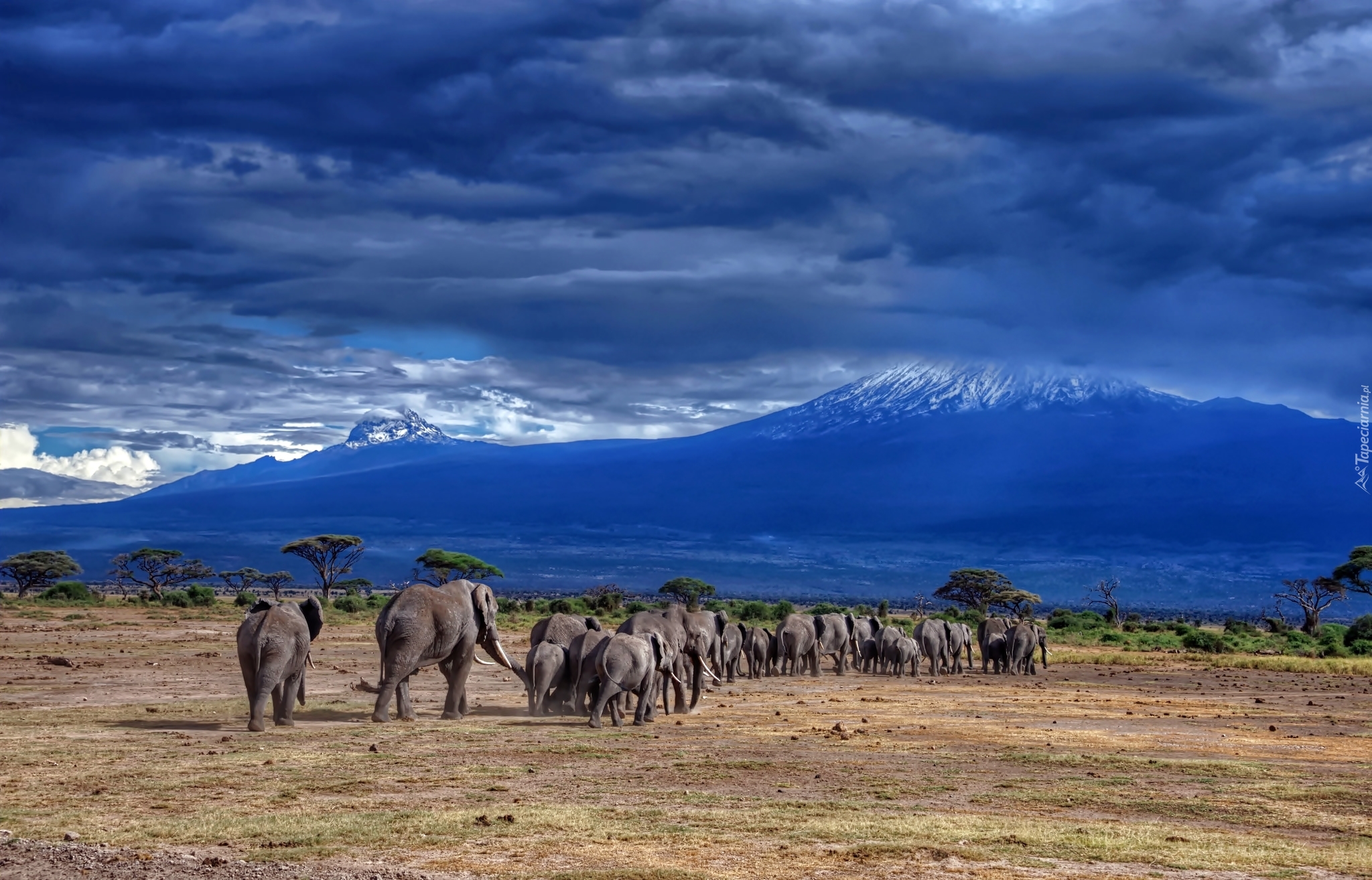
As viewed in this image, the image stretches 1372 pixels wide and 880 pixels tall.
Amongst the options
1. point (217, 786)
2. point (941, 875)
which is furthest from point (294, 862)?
point (941, 875)

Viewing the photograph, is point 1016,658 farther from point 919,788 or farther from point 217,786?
point 217,786

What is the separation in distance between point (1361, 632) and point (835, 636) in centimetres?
3776

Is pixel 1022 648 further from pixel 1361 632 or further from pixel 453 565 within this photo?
pixel 453 565

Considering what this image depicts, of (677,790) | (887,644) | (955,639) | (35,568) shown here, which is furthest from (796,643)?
(35,568)

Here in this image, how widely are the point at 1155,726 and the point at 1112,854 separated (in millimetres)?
15889

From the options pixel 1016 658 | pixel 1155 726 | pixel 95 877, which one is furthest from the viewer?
pixel 1016 658

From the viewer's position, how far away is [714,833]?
1541 cm

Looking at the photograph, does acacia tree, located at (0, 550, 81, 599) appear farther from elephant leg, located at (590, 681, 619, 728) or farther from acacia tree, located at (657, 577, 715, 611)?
elephant leg, located at (590, 681, 619, 728)

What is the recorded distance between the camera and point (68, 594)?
8700 cm

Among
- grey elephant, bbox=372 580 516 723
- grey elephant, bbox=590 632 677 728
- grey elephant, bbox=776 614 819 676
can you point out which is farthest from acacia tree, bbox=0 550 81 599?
grey elephant, bbox=590 632 677 728

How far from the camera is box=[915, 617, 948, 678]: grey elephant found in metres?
47.2

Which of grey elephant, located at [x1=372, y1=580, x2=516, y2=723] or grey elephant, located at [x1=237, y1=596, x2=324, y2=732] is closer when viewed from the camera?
grey elephant, located at [x1=237, y1=596, x2=324, y2=732]

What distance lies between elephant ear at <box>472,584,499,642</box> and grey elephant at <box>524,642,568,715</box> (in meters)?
1.03

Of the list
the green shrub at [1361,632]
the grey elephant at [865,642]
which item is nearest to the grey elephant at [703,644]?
the grey elephant at [865,642]
